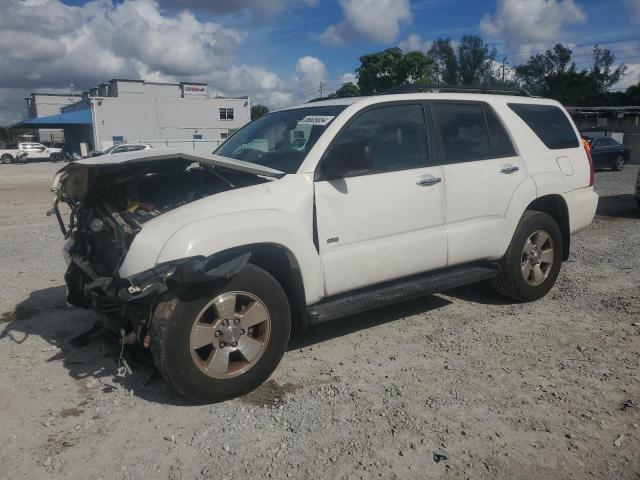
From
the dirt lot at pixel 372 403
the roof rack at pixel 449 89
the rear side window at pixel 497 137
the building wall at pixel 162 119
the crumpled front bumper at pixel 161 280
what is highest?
the building wall at pixel 162 119

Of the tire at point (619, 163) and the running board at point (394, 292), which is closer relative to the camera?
the running board at point (394, 292)

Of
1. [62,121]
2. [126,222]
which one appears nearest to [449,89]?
[126,222]

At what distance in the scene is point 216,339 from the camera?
3.45 metres

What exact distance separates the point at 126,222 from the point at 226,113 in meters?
54.6

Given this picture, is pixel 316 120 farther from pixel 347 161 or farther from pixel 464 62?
pixel 464 62

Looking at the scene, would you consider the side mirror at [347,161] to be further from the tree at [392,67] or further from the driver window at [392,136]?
the tree at [392,67]

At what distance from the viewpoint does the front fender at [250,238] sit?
3252 mm

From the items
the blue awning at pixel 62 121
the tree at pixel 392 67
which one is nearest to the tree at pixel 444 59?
the tree at pixel 392 67

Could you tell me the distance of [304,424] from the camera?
10.8 feet

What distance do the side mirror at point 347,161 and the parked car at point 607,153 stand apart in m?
19.8

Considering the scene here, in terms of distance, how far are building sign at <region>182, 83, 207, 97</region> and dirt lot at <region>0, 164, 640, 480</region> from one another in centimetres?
6518

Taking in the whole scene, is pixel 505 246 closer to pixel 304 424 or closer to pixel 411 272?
pixel 411 272

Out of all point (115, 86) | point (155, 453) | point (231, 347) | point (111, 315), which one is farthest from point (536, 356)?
point (115, 86)

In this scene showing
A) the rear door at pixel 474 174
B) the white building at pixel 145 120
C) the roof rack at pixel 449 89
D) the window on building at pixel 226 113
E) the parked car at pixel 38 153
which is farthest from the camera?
the window on building at pixel 226 113
